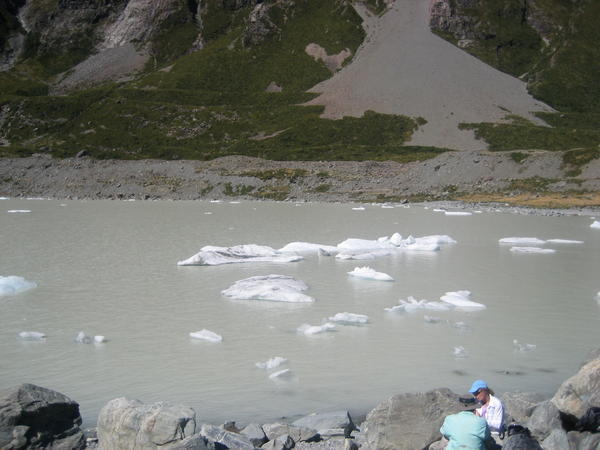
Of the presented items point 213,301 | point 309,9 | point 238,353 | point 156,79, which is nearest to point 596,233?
point 213,301

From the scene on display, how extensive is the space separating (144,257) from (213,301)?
22.5ft

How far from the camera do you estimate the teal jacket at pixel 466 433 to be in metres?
4.53

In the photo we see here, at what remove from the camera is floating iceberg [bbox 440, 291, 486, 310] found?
37.1ft

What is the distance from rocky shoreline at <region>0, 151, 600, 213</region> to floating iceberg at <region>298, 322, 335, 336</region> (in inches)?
1264

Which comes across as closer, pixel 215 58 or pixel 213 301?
pixel 213 301

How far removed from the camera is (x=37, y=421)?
5.26 m

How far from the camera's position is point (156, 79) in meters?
124

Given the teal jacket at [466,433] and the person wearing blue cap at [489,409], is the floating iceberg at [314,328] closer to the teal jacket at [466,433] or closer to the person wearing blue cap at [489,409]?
the person wearing blue cap at [489,409]

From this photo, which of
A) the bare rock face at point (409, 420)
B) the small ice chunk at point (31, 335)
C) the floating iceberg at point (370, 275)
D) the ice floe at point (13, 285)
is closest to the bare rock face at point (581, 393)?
the bare rock face at point (409, 420)

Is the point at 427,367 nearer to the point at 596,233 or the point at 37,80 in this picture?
the point at 596,233

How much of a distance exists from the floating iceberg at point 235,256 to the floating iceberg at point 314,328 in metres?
6.37

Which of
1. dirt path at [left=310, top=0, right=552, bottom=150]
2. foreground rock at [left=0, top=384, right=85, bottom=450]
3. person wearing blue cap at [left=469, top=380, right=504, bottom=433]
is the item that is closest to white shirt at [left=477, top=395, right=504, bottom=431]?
person wearing blue cap at [left=469, top=380, right=504, bottom=433]

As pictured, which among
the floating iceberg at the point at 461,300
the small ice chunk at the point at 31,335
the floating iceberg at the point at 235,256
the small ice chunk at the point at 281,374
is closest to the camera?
the small ice chunk at the point at 281,374

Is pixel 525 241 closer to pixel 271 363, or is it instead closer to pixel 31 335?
pixel 271 363
